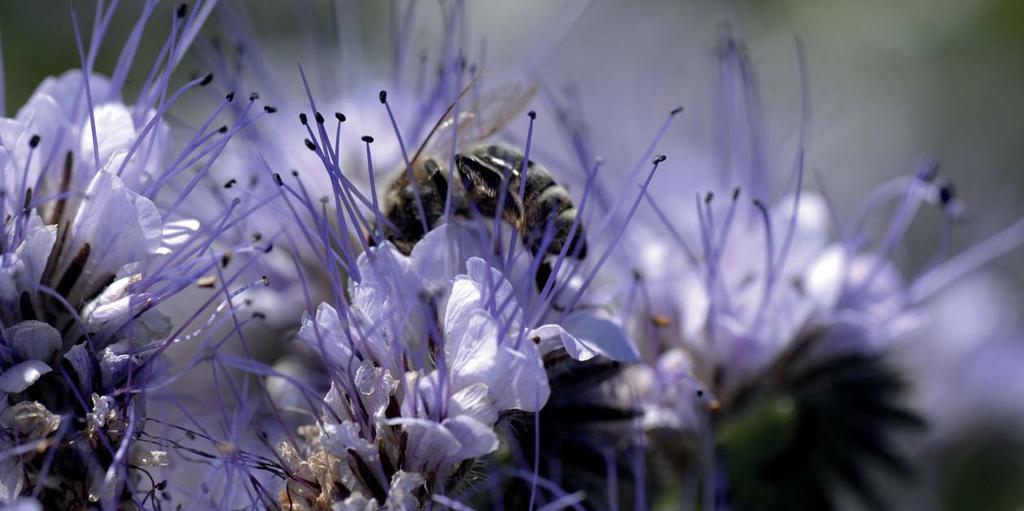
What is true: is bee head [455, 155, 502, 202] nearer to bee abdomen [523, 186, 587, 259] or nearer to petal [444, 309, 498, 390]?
bee abdomen [523, 186, 587, 259]

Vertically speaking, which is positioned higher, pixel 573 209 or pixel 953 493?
pixel 953 493

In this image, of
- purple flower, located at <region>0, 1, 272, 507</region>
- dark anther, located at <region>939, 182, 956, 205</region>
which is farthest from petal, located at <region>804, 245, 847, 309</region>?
purple flower, located at <region>0, 1, 272, 507</region>

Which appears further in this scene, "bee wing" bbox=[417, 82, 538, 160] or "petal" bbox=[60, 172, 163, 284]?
"bee wing" bbox=[417, 82, 538, 160]

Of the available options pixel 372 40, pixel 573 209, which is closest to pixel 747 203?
pixel 573 209

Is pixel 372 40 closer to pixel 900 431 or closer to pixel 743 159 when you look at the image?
pixel 743 159

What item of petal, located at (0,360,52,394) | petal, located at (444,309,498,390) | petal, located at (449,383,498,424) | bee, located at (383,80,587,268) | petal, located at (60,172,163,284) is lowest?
petal, located at (0,360,52,394)

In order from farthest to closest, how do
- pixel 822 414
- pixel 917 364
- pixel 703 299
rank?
1. pixel 917 364
2. pixel 822 414
3. pixel 703 299

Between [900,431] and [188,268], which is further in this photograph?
[900,431]
